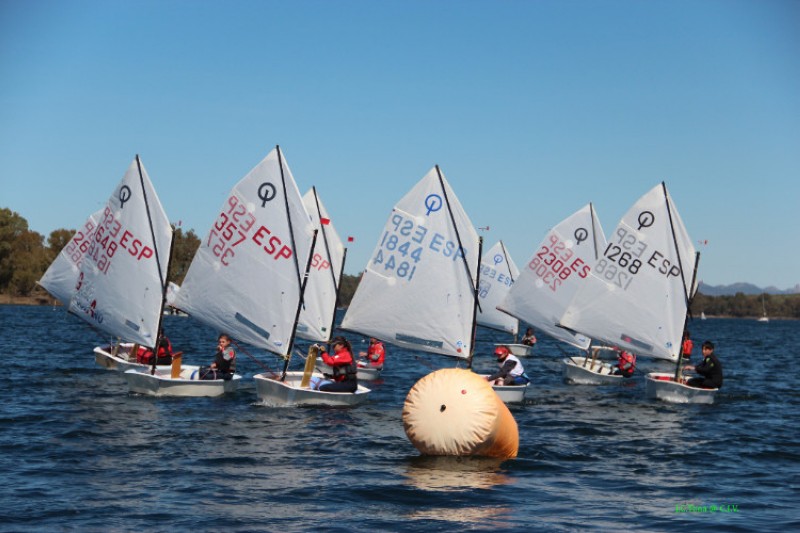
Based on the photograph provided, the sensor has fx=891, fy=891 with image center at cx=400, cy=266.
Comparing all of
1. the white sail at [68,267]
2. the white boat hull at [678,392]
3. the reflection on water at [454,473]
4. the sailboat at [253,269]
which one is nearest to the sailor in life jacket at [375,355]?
the sailboat at [253,269]

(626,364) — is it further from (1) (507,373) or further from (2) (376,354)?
(2) (376,354)

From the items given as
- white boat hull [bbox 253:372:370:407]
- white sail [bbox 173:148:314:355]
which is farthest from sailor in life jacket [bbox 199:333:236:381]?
white boat hull [bbox 253:372:370:407]

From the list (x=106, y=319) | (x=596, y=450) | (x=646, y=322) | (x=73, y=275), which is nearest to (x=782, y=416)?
(x=646, y=322)

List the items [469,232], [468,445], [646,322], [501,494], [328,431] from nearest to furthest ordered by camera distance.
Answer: [501,494]
[468,445]
[328,431]
[469,232]
[646,322]

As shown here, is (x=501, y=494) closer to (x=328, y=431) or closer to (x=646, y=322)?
(x=328, y=431)

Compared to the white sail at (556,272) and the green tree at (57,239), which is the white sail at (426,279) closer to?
the white sail at (556,272)

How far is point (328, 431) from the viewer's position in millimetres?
24094

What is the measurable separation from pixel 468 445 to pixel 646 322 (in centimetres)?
1994

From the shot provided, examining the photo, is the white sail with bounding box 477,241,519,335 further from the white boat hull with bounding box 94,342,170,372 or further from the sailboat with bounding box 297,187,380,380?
the white boat hull with bounding box 94,342,170,372

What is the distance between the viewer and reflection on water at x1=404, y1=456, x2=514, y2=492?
57.1ft

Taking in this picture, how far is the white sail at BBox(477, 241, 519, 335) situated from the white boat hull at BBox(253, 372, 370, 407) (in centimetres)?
3438

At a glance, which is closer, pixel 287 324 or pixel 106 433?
→ pixel 106 433

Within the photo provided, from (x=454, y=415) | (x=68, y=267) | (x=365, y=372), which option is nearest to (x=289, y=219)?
(x=365, y=372)

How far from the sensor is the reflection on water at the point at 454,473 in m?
17.4
